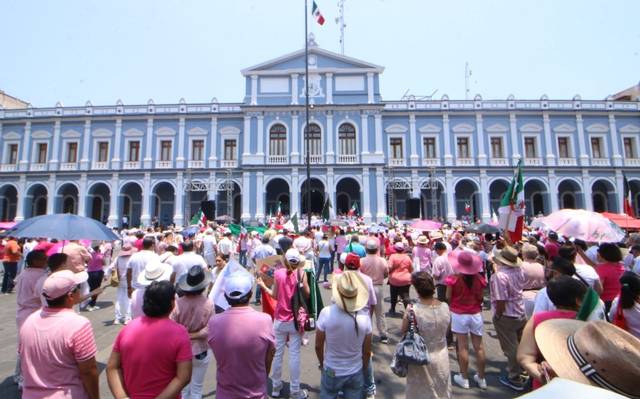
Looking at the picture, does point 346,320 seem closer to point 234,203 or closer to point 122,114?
point 234,203

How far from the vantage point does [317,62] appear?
26.9m

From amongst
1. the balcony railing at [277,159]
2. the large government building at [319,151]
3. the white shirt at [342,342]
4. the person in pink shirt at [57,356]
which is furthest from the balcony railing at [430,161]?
the person in pink shirt at [57,356]

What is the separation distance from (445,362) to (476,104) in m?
28.6

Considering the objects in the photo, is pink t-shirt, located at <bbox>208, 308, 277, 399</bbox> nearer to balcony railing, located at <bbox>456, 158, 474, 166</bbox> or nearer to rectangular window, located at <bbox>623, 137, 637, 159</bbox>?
balcony railing, located at <bbox>456, 158, 474, 166</bbox>

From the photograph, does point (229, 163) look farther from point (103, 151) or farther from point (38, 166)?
point (38, 166)

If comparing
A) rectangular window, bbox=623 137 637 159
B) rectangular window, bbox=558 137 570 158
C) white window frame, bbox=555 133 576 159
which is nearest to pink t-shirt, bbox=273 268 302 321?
white window frame, bbox=555 133 576 159

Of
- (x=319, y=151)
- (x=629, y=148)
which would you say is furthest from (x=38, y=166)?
(x=629, y=148)

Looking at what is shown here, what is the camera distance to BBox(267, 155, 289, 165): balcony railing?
26.0 metres

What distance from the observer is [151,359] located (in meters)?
2.21

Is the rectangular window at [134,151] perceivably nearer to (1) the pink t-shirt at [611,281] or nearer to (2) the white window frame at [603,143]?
(1) the pink t-shirt at [611,281]

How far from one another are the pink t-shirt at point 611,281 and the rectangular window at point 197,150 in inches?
1073

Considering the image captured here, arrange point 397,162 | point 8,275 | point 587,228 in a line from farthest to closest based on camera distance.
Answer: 1. point 397,162
2. point 8,275
3. point 587,228

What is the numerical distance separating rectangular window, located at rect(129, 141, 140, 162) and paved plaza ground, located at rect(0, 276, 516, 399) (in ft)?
76.3

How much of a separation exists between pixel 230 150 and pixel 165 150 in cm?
549
